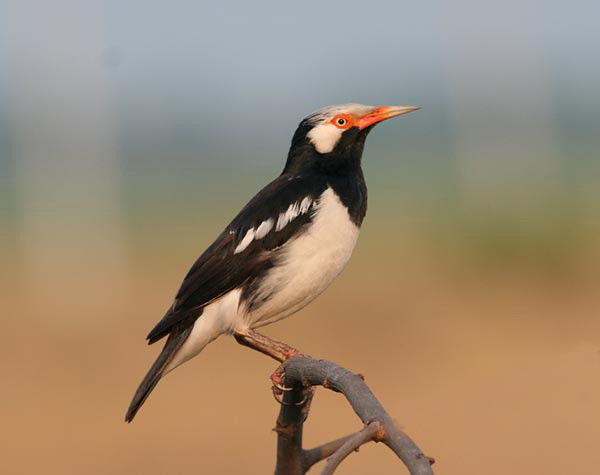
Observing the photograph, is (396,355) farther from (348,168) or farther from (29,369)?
(348,168)

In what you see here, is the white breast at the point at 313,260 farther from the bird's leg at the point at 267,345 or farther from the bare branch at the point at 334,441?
the bare branch at the point at 334,441

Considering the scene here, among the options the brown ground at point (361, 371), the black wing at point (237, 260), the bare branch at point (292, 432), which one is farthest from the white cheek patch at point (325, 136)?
the brown ground at point (361, 371)

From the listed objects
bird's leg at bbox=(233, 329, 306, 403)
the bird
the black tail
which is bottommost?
bird's leg at bbox=(233, 329, 306, 403)

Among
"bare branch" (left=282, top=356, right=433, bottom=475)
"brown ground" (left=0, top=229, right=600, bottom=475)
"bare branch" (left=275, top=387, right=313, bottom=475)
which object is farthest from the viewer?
"brown ground" (left=0, top=229, right=600, bottom=475)

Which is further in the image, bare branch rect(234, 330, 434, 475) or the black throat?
the black throat

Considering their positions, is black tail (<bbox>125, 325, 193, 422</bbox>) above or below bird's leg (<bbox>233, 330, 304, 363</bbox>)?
above

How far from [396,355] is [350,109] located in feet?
21.3

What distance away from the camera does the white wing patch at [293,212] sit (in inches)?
197

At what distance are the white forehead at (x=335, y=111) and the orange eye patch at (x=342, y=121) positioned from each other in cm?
2

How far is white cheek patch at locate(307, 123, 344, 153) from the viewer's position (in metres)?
5.34

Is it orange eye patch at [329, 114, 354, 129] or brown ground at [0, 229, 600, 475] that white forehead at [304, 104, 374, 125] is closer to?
orange eye patch at [329, 114, 354, 129]

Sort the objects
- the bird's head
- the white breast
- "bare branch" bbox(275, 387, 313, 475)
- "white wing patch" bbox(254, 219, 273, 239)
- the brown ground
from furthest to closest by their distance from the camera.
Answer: the brown ground < the bird's head < "white wing patch" bbox(254, 219, 273, 239) < the white breast < "bare branch" bbox(275, 387, 313, 475)

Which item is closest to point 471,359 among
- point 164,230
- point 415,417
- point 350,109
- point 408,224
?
point 415,417

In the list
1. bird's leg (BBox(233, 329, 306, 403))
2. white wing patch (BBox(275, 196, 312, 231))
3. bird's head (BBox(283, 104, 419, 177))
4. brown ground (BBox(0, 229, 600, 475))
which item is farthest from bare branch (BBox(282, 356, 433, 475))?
brown ground (BBox(0, 229, 600, 475))
